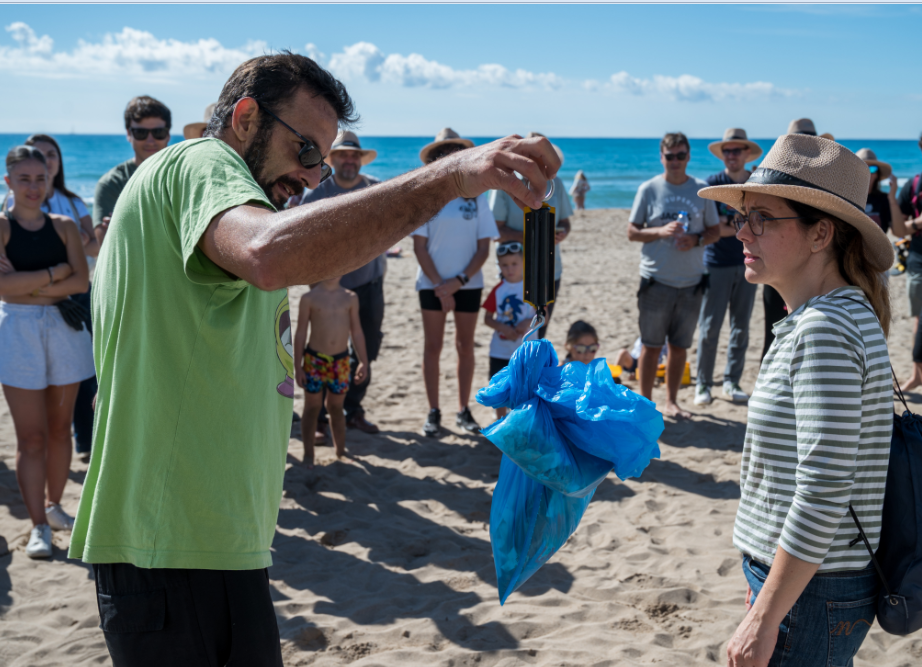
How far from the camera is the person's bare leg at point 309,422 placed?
523 centimetres

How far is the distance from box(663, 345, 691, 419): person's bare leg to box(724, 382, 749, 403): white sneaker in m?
0.67

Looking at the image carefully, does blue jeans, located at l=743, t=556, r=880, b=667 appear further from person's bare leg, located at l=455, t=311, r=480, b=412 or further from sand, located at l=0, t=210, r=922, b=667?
person's bare leg, located at l=455, t=311, r=480, b=412

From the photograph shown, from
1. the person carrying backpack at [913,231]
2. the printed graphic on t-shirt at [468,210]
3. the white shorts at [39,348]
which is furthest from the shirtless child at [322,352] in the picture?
the person carrying backpack at [913,231]

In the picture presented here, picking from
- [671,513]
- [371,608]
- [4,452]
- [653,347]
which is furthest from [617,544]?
[4,452]

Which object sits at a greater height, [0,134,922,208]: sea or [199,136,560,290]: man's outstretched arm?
[0,134,922,208]: sea

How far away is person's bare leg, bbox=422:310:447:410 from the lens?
235 inches

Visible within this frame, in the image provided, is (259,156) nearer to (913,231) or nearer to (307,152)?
(307,152)

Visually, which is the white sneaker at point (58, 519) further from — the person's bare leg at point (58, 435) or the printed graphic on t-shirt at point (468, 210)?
the printed graphic on t-shirt at point (468, 210)

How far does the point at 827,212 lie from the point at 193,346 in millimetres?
1645

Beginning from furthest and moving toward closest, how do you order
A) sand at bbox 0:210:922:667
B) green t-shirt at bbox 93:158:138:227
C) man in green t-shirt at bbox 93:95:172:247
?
green t-shirt at bbox 93:158:138:227
man in green t-shirt at bbox 93:95:172:247
sand at bbox 0:210:922:667

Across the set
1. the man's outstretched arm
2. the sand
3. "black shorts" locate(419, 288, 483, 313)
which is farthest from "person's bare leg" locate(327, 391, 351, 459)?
the man's outstretched arm

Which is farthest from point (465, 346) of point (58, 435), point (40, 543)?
point (40, 543)

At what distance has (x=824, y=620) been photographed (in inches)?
70.7

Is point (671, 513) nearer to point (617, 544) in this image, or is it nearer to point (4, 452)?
point (617, 544)
